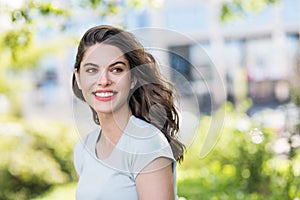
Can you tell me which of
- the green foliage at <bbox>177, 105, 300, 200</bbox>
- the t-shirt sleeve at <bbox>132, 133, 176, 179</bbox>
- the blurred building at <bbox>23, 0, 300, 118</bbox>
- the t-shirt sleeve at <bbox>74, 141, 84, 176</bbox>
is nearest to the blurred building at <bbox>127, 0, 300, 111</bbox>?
the blurred building at <bbox>23, 0, 300, 118</bbox>

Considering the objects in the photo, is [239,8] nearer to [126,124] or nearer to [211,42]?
[126,124]

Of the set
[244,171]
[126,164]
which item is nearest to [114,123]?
[126,164]

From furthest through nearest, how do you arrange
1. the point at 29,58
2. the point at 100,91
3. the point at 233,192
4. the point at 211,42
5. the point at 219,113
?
the point at 211,42 → the point at 29,58 → the point at 233,192 → the point at 219,113 → the point at 100,91

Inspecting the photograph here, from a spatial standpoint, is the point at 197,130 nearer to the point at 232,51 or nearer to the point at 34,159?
the point at 34,159

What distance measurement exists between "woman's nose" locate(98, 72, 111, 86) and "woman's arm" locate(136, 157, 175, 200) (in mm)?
237

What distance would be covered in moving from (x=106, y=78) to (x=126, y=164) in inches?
9.0

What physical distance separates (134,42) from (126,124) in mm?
225

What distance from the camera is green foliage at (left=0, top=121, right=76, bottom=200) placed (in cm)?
663

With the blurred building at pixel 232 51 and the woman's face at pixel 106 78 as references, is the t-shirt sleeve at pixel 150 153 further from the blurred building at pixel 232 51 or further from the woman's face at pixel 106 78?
the blurred building at pixel 232 51

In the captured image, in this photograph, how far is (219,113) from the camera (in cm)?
191

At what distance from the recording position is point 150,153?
5.44 feet

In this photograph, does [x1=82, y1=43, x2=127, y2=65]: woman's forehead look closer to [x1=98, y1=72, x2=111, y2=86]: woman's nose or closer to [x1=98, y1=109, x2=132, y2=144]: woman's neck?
[x1=98, y1=72, x2=111, y2=86]: woman's nose

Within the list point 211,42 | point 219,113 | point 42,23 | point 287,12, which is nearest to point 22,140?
point 42,23

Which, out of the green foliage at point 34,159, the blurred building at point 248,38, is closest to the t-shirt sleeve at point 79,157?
the green foliage at point 34,159
